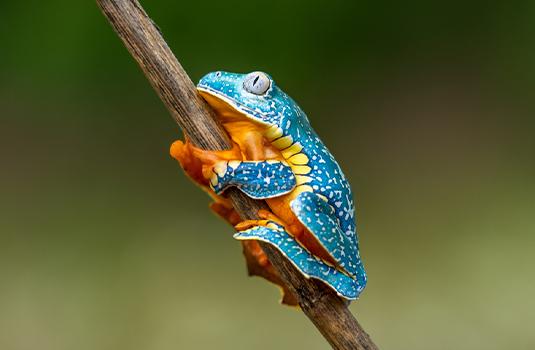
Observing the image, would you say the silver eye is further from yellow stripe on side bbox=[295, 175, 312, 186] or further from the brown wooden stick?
yellow stripe on side bbox=[295, 175, 312, 186]

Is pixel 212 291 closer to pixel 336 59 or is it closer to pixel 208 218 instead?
pixel 208 218

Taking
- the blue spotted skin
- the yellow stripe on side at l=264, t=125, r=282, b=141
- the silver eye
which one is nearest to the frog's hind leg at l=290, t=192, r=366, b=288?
the blue spotted skin

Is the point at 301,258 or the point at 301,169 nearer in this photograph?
the point at 301,258

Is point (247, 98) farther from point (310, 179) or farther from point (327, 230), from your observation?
point (327, 230)

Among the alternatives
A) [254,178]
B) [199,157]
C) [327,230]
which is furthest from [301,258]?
[199,157]

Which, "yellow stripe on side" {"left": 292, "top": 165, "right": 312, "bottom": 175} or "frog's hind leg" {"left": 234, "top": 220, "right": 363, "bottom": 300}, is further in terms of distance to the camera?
"yellow stripe on side" {"left": 292, "top": 165, "right": 312, "bottom": 175}

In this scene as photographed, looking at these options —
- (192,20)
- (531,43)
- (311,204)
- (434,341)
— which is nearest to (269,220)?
(311,204)
